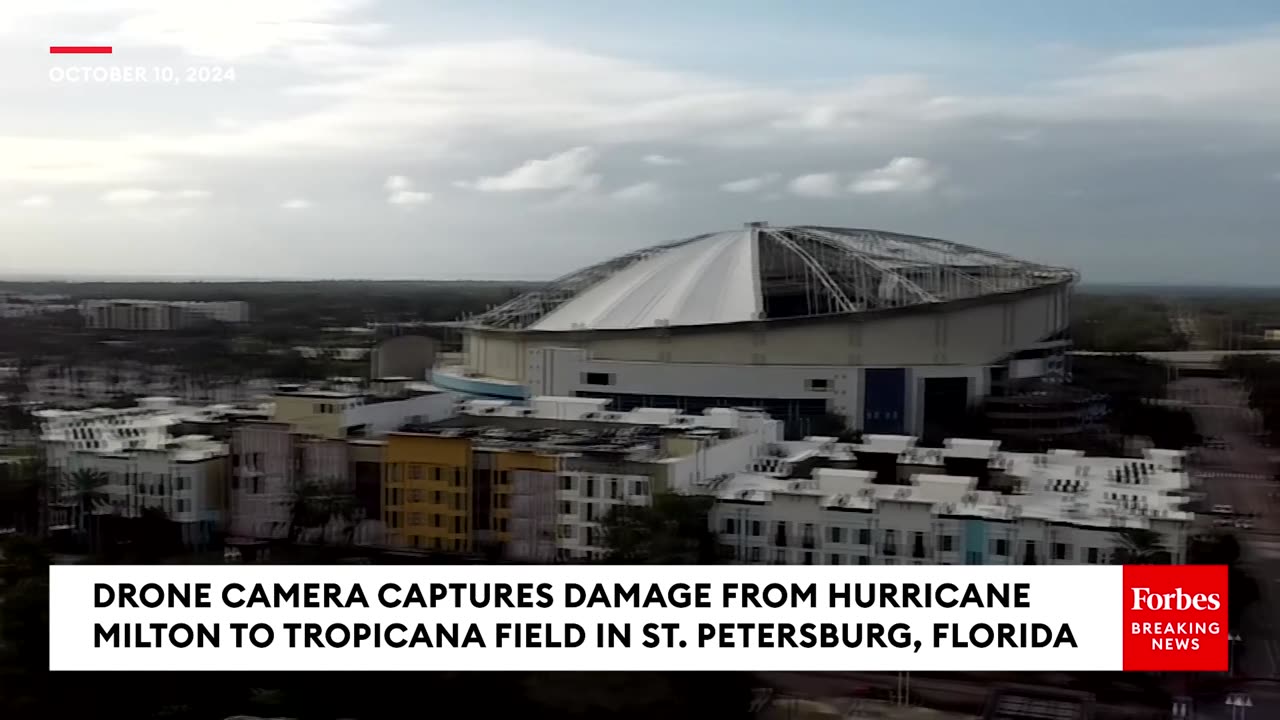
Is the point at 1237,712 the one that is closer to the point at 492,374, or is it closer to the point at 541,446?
the point at 541,446

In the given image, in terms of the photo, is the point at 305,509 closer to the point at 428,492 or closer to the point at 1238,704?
the point at 428,492

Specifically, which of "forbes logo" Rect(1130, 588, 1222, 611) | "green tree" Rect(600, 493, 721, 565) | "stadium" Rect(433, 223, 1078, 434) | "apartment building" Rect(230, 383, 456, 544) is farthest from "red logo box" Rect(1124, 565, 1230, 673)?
"stadium" Rect(433, 223, 1078, 434)

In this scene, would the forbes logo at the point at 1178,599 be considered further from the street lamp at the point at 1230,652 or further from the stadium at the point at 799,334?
the stadium at the point at 799,334

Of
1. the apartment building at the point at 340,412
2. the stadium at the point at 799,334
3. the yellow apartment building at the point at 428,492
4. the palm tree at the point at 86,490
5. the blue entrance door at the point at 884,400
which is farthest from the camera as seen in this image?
the stadium at the point at 799,334

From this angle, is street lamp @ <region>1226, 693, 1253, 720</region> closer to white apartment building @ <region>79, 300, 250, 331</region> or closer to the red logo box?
the red logo box

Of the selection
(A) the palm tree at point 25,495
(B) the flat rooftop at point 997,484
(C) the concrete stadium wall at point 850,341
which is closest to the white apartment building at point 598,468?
Result: (B) the flat rooftop at point 997,484

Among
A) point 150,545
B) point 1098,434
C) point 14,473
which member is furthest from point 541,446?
point 1098,434
